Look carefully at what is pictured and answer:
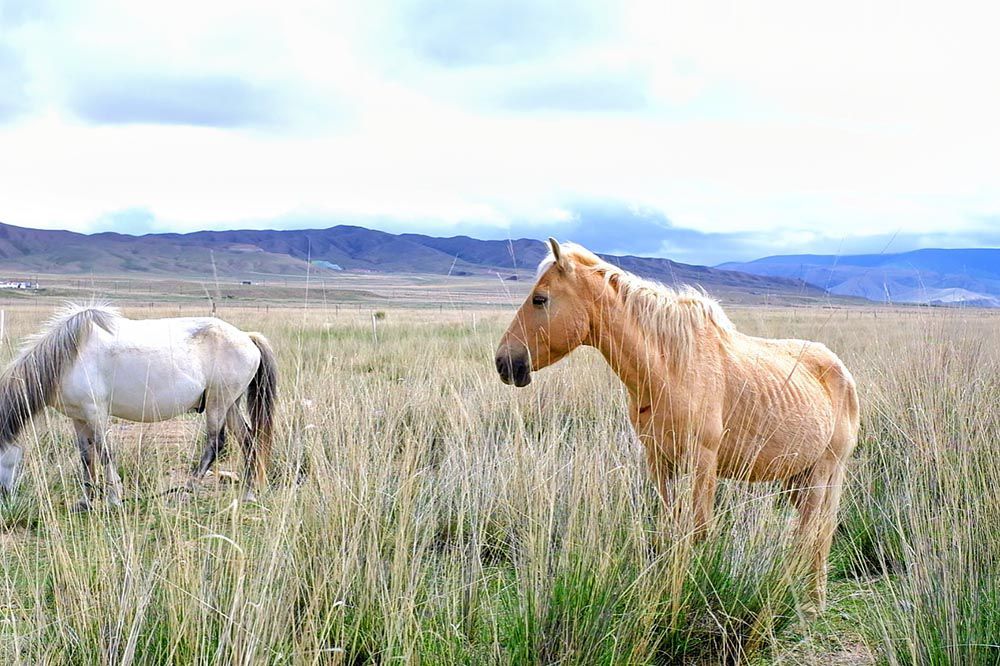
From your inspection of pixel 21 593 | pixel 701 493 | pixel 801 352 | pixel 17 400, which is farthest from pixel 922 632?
pixel 17 400

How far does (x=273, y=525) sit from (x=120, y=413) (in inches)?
151

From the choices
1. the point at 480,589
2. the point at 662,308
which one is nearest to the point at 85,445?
the point at 480,589

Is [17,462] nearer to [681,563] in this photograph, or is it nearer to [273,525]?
[273,525]

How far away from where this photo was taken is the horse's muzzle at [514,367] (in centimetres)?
375

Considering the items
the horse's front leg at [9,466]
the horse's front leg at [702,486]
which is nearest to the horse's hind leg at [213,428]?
the horse's front leg at [9,466]

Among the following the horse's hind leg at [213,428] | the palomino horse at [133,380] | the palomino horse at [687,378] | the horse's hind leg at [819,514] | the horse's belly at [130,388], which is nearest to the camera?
the horse's hind leg at [819,514]

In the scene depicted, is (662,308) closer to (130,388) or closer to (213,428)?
(213,428)

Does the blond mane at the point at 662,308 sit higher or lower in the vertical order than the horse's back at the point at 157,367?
higher

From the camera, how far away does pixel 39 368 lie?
17.6ft

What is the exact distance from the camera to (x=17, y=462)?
527 centimetres

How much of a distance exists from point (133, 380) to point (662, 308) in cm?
420

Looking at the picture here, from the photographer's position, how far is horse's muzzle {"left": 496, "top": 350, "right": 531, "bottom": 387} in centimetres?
375

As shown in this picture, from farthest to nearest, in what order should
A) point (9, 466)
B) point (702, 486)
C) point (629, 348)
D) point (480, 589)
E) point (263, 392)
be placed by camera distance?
point (263, 392)
point (9, 466)
point (629, 348)
point (702, 486)
point (480, 589)

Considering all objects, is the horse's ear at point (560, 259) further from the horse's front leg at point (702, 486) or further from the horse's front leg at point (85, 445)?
the horse's front leg at point (85, 445)
